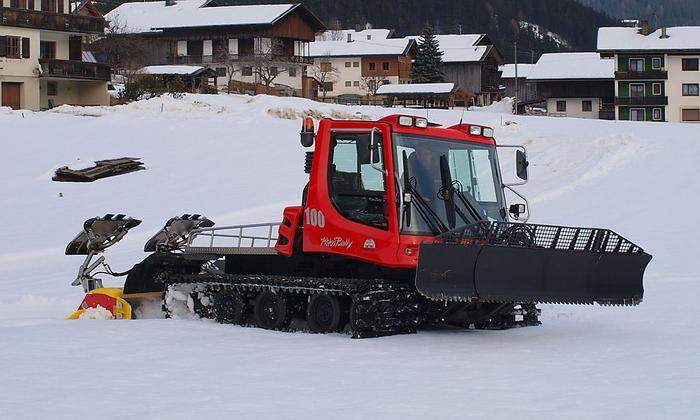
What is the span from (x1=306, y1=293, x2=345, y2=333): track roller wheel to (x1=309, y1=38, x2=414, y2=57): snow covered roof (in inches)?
4086

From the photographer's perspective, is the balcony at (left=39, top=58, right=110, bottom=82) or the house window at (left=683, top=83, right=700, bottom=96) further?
the house window at (left=683, top=83, right=700, bottom=96)

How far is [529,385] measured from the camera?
9555 millimetres

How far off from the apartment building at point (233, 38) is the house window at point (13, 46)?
80.1ft

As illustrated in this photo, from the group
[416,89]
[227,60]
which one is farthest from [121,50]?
[416,89]

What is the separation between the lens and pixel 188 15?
9550 cm

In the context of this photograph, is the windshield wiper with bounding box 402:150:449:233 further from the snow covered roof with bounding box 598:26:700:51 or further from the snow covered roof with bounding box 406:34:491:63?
the snow covered roof with bounding box 406:34:491:63

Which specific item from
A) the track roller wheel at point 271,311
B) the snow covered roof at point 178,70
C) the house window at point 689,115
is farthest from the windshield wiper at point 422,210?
the house window at point 689,115

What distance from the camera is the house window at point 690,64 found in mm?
87500

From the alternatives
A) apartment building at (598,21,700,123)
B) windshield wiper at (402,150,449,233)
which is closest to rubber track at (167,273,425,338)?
windshield wiper at (402,150,449,233)

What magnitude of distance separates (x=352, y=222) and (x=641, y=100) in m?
79.3

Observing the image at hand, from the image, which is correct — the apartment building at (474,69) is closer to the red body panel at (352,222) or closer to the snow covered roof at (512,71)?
the snow covered roof at (512,71)

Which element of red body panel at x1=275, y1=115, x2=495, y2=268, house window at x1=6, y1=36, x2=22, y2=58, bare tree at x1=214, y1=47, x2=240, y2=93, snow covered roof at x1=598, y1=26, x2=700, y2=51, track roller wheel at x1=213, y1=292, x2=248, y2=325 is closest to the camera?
red body panel at x1=275, y1=115, x2=495, y2=268

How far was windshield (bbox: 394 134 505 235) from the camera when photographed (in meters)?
12.4

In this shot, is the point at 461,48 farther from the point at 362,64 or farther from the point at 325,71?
the point at 325,71
